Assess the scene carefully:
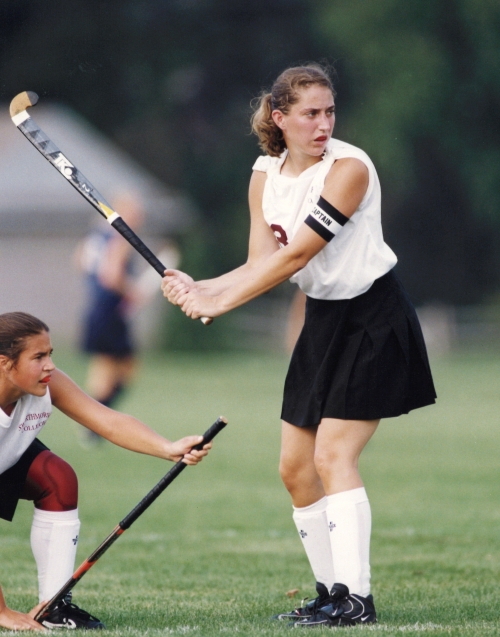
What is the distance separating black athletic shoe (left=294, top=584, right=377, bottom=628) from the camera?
418cm

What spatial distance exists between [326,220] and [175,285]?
2.52 feet

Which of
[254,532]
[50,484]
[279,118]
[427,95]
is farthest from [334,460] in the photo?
[427,95]

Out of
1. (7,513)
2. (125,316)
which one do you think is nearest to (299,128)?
(7,513)

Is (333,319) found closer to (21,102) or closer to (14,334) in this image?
(14,334)

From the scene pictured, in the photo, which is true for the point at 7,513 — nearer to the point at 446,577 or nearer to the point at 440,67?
the point at 446,577

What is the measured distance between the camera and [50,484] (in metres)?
4.27

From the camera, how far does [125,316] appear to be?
12039 millimetres

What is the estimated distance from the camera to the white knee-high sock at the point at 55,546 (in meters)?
4.26

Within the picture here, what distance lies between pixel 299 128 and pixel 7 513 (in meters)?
1.75

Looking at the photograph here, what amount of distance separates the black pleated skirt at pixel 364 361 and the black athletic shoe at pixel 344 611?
631 millimetres

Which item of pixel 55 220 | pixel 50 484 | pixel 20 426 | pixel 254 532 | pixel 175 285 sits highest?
pixel 55 220

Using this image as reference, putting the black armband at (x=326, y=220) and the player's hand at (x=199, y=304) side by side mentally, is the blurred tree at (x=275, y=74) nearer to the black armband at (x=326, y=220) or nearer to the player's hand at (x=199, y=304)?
the player's hand at (x=199, y=304)

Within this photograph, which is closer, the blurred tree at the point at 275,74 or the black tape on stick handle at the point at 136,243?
the black tape on stick handle at the point at 136,243

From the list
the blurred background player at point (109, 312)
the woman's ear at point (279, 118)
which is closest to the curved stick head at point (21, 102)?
the woman's ear at point (279, 118)
